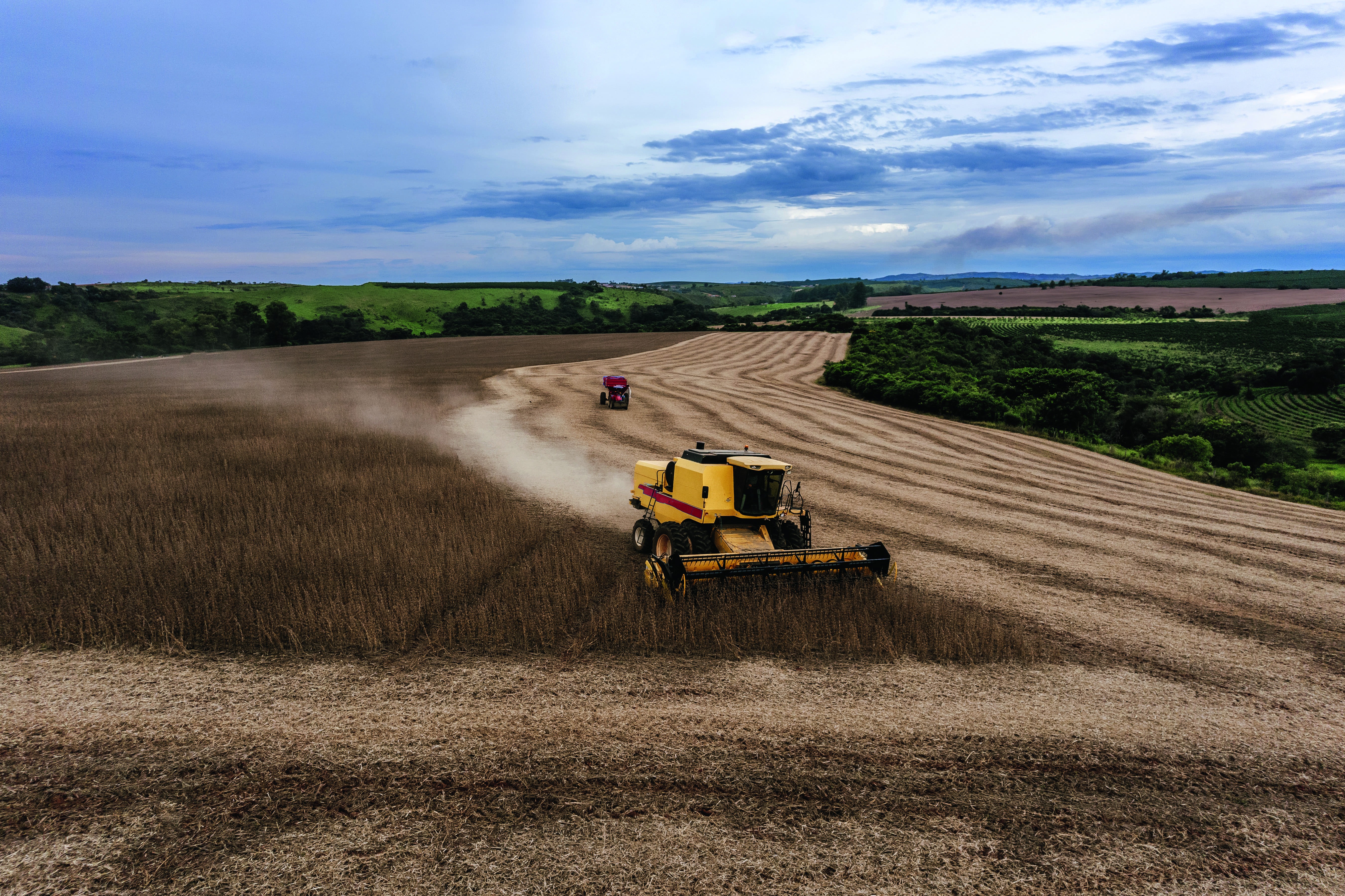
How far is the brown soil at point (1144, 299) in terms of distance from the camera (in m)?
110

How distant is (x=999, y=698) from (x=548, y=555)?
321 inches

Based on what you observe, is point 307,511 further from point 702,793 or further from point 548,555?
point 702,793

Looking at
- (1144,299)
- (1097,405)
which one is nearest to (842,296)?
(1144,299)

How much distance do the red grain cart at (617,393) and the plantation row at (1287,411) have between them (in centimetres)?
4099

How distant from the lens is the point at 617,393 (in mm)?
36500

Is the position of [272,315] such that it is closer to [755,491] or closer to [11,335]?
[11,335]

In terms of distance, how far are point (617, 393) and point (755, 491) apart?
988 inches

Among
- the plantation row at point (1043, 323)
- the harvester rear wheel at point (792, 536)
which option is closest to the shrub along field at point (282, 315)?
the plantation row at point (1043, 323)

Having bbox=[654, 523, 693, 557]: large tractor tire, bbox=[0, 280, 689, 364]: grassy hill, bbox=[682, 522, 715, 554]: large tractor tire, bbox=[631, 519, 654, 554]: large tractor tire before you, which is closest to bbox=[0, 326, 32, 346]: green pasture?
bbox=[0, 280, 689, 364]: grassy hill

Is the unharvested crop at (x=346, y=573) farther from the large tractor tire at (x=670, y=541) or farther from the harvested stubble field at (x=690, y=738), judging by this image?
the large tractor tire at (x=670, y=541)

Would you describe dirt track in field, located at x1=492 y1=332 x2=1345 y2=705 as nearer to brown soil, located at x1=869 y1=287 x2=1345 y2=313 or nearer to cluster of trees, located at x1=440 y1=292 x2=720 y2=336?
cluster of trees, located at x1=440 y1=292 x2=720 y2=336

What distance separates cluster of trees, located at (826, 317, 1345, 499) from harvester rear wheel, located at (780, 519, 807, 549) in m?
22.8

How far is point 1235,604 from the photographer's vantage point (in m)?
13.1

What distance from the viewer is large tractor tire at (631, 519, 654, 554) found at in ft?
45.1
